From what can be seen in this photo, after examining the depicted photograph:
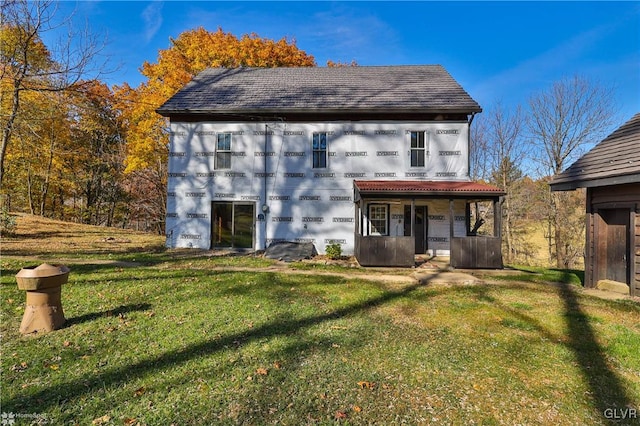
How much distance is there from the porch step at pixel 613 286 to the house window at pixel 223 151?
13.2 m

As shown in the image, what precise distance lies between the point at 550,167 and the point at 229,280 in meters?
20.9

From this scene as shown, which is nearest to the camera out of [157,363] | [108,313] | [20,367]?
[20,367]

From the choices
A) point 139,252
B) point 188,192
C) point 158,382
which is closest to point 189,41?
point 188,192

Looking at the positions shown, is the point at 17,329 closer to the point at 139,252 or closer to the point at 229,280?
the point at 229,280

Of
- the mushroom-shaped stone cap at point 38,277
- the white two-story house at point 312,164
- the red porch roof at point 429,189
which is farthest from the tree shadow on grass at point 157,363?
the white two-story house at point 312,164

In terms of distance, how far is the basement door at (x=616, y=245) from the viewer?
789 cm

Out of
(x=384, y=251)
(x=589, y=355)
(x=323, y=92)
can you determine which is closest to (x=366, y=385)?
(x=589, y=355)

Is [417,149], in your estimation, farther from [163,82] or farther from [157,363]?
[163,82]

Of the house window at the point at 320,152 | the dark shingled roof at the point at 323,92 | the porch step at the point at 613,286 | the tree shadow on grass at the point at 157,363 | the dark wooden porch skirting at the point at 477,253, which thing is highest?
the dark shingled roof at the point at 323,92

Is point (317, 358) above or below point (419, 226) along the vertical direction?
below

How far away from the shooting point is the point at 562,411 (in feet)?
10.7

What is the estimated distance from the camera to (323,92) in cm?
1452

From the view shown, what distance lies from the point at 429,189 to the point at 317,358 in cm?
833

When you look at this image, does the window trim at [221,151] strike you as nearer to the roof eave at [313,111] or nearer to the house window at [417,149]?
the roof eave at [313,111]
